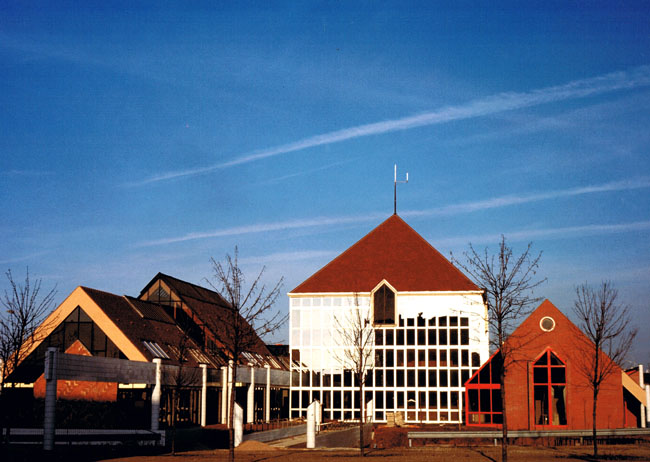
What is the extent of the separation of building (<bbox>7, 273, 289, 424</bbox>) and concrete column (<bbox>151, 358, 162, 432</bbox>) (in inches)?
37.1

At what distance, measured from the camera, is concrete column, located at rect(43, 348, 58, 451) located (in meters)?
30.8

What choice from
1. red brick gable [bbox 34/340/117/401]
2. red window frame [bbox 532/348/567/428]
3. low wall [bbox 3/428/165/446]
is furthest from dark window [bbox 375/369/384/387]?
low wall [bbox 3/428/165/446]

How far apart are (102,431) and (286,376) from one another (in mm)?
26093

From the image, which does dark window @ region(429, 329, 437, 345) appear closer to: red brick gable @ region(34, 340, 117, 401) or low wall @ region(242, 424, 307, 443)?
low wall @ region(242, 424, 307, 443)

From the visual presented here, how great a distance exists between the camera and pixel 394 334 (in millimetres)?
60594

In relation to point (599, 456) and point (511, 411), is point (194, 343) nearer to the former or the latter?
point (511, 411)

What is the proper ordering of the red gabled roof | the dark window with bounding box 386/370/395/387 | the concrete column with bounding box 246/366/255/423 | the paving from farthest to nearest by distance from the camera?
the red gabled roof → the dark window with bounding box 386/370/395/387 → the concrete column with bounding box 246/366/255/423 → the paving

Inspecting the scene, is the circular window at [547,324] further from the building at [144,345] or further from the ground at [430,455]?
the building at [144,345]

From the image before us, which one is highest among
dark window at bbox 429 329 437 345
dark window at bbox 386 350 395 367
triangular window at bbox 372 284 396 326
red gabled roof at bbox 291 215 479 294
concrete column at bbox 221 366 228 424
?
red gabled roof at bbox 291 215 479 294

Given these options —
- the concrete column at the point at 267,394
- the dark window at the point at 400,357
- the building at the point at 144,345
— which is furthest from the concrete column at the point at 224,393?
the dark window at the point at 400,357

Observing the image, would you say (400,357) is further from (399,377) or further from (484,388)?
(484,388)

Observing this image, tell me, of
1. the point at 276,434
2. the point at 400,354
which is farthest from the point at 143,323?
the point at 400,354

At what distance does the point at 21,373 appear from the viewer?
42469 mm

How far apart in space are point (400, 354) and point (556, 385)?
14253 millimetres
